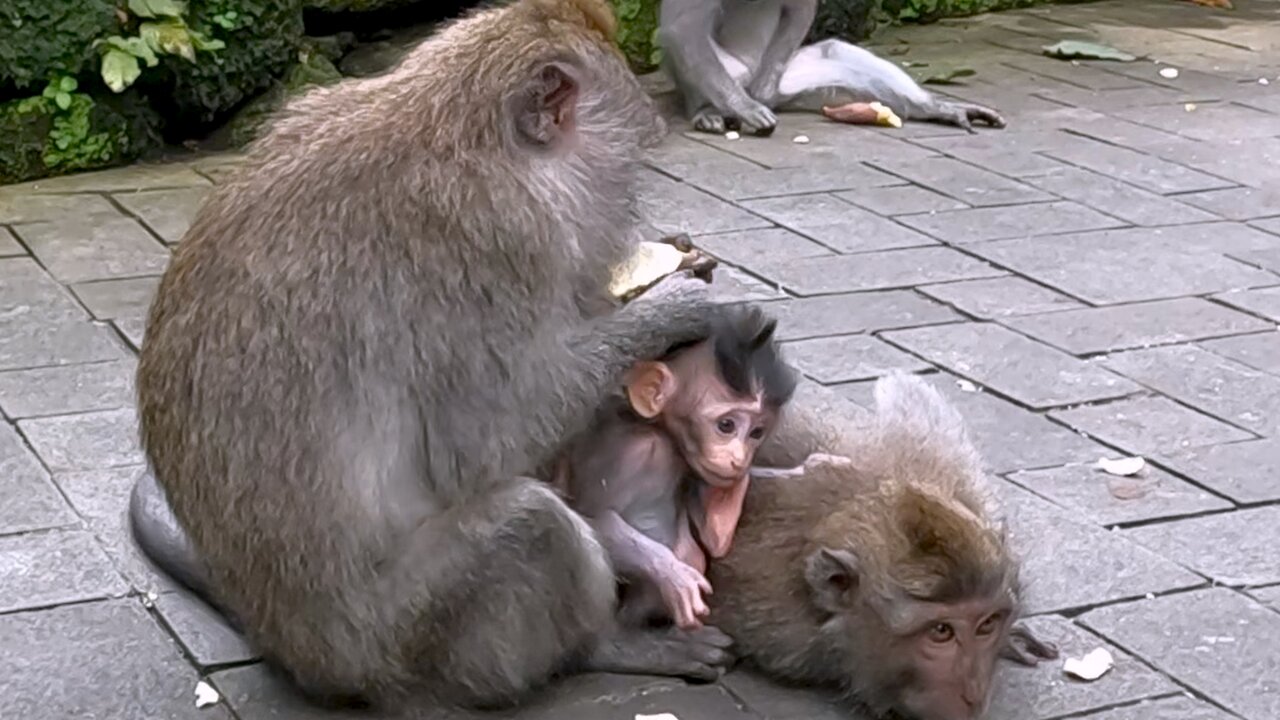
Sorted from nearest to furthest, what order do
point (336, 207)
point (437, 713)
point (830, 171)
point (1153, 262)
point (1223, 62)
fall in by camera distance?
1. point (336, 207)
2. point (437, 713)
3. point (1153, 262)
4. point (830, 171)
5. point (1223, 62)

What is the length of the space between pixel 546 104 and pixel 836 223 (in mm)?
3733

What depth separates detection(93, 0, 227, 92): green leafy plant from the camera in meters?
7.71

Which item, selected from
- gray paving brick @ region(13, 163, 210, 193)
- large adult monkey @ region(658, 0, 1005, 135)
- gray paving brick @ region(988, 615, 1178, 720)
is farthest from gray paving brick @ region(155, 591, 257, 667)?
large adult monkey @ region(658, 0, 1005, 135)

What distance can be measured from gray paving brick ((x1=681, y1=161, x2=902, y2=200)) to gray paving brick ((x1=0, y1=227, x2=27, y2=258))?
250 cm

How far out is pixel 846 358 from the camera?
5617 mm

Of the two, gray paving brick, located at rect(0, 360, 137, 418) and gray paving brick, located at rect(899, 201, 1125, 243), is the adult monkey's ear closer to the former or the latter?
gray paving brick, located at rect(0, 360, 137, 418)

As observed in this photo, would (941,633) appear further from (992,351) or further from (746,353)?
(992,351)

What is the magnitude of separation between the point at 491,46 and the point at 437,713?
119cm

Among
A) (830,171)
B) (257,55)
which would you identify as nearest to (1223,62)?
(830,171)

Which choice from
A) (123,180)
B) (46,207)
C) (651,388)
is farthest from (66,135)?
(651,388)

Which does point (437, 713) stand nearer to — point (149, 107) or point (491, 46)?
point (491, 46)

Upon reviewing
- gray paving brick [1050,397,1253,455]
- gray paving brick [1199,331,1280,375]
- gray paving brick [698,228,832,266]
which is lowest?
gray paving brick [698,228,832,266]

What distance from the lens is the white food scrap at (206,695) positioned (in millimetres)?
3693

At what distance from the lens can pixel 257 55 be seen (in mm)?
8188
